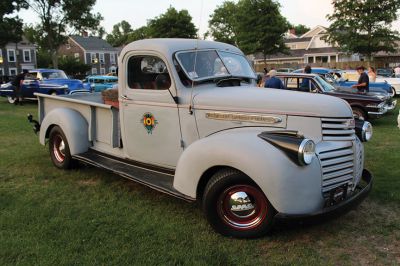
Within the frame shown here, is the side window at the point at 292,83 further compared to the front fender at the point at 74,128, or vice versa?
the side window at the point at 292,83

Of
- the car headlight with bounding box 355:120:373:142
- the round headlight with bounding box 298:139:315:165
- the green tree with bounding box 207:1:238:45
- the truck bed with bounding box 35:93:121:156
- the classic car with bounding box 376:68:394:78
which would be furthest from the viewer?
the green tree with bounding box 207:1:238:45

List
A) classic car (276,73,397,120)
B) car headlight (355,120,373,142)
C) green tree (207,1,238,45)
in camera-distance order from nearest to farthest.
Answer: car headlight (355,120,373,142) → classic car (276,73,397,120) → green tree (207,1,238,45)

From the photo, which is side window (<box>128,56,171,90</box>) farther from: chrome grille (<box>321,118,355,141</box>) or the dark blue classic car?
the dark blue classic car

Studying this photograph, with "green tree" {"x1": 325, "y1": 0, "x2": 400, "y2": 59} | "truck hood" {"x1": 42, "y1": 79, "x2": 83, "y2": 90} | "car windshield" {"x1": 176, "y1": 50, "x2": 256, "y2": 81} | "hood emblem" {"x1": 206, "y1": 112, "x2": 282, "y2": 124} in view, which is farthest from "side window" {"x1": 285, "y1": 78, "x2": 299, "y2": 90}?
"green tree" {"x1": 325, "y1": 0, "x2": 400, "y2": 59}

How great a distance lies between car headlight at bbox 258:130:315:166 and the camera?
3.43m

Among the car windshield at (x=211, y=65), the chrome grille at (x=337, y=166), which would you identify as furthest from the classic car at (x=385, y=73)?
the chrome grille at (x=337, y=166)

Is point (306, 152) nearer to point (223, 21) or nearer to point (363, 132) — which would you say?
point (363, 132)

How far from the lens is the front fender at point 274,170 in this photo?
3.46 meters

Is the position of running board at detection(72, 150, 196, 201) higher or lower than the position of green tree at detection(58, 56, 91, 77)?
lower

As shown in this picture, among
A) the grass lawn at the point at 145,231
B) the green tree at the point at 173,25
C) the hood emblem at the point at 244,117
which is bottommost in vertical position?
the grass lawn at the point at 145,231

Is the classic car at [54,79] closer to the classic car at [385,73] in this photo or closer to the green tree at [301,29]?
the classic car at [385,73]

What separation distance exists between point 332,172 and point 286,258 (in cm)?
88

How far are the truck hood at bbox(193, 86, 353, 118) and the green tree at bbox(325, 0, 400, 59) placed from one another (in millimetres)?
29741

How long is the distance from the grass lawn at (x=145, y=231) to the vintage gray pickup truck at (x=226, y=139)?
313mm
